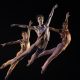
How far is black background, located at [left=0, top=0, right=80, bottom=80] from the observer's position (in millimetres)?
5660

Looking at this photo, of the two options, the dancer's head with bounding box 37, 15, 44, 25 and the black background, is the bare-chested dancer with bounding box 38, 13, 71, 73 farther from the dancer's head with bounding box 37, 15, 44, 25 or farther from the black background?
the dancer's head with bounding box 37, 15, 44, 25

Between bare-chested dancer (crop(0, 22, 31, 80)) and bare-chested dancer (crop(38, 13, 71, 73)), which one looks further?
bare-chested dancer (crop(0, 22, 31, 80))

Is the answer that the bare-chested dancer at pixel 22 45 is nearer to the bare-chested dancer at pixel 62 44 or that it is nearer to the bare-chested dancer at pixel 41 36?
the bare-chested dancer at pixel 41 36

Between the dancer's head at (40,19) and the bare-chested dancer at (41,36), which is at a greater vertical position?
the dancer's head at (40,19)

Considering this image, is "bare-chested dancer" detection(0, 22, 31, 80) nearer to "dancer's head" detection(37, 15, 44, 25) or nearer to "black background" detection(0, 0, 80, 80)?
"black background" detection(0, 0, 80, 80)

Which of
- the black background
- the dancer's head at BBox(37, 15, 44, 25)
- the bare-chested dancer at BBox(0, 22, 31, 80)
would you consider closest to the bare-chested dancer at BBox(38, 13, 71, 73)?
the black background

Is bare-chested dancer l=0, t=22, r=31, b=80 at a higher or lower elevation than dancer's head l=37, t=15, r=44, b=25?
lower

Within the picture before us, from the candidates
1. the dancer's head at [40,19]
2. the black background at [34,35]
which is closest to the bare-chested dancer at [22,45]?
the black background at [34,35]

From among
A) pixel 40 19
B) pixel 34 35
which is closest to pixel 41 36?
pixel 34 35

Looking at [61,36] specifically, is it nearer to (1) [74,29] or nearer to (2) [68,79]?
(1) [74,29]

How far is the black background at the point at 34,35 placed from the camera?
5.66 m

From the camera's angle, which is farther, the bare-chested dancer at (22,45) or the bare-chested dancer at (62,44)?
the bare-chested dancer at (22,45)

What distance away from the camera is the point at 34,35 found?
5.73m

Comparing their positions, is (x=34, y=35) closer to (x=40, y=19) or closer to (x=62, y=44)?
(x=40, y=19)
